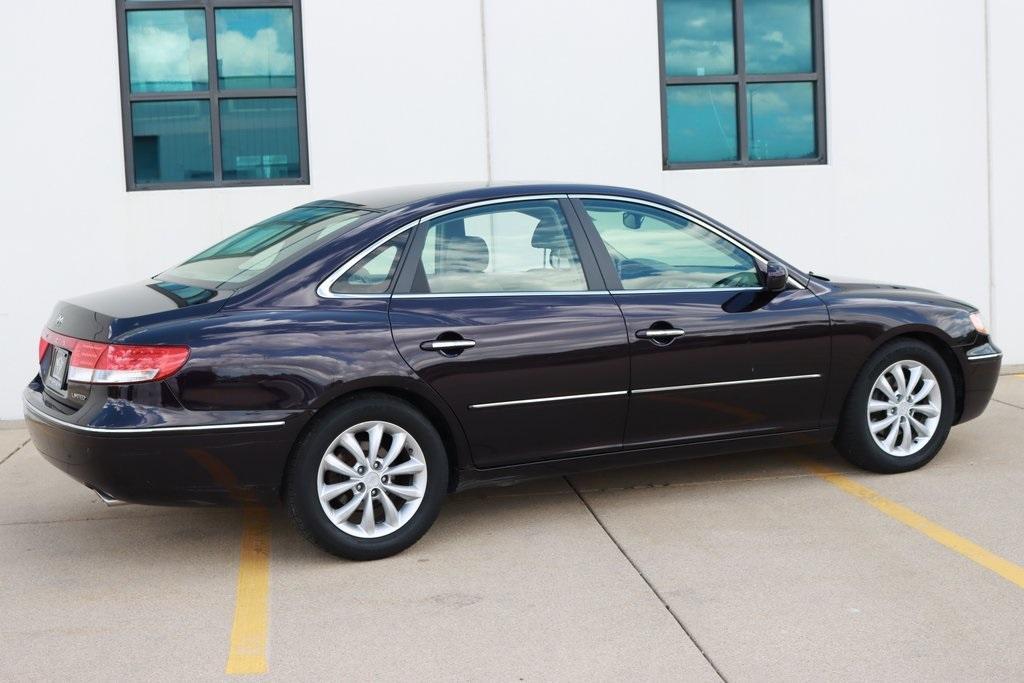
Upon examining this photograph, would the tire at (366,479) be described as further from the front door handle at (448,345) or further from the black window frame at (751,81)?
the black window frame at (751,81)

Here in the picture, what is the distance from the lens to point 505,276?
5488 mm

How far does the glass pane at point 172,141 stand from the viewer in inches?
351

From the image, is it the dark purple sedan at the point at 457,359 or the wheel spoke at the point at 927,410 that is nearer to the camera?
the dark purple sedan at the point at 457,359

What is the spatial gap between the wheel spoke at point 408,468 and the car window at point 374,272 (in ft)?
2.41

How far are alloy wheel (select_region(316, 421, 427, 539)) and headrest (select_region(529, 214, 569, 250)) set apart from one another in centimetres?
112

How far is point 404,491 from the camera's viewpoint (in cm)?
516

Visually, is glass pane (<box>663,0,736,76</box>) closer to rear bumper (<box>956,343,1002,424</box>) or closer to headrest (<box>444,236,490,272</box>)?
rear bumper (<box>956,343,1002,424</box>)

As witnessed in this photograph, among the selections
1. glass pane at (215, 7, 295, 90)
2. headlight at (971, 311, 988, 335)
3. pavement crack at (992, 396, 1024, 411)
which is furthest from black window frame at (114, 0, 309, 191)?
pavement crack at (992, 396, 1024, 411)

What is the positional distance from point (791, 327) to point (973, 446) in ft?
6.08

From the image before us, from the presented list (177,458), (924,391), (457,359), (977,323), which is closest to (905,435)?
(924,391)

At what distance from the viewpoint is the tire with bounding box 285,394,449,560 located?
4980 millimetres

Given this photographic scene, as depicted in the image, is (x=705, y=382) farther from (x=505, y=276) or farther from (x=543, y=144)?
(x=543, y=144)

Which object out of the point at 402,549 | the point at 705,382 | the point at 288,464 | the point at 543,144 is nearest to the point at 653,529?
the point at 705,382

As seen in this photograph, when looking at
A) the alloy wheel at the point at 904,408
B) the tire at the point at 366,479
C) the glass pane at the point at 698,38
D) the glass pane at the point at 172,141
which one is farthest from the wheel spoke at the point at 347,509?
the glass pane at the point at 698,38
